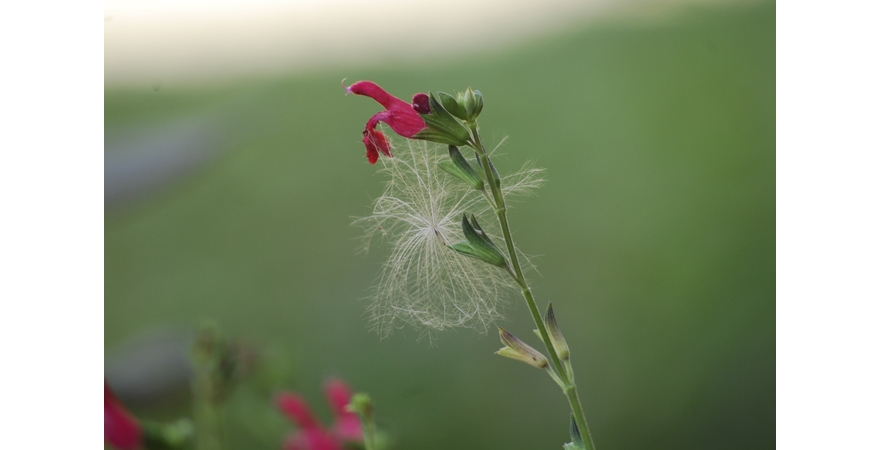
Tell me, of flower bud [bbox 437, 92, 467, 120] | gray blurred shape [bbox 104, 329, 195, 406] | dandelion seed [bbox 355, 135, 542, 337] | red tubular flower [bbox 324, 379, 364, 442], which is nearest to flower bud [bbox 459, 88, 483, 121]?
flower bud [bbox 437, 92, 467, 120]

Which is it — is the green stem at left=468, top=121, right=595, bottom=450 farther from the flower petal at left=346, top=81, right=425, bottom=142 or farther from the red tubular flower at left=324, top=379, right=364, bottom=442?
the red tubular flower at left=324, top=379, right=364, bottom=442

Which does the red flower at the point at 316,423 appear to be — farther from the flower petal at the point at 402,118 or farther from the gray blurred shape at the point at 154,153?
the gray blurred shape at the point at 154,153

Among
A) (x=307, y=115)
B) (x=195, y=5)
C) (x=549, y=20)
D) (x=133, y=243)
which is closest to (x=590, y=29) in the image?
(x=549, y=20)

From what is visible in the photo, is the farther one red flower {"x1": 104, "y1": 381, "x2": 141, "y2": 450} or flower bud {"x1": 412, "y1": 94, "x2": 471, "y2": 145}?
red flower {"x1": 104, "y1": 381, "x2": 141, "y2": 450}

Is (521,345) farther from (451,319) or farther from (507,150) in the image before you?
(507,150)

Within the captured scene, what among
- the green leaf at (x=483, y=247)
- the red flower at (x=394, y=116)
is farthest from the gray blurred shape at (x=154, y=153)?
the green leaf at (x=483, y=247)

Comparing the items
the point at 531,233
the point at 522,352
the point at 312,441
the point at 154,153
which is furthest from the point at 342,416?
the point at 154,153

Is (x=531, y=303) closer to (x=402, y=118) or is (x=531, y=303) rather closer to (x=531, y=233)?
(x=402, y=118)
